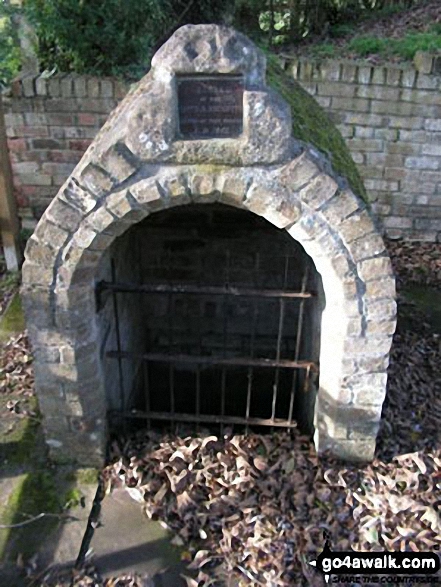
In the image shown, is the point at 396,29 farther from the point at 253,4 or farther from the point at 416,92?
Answer: the point at 416,92

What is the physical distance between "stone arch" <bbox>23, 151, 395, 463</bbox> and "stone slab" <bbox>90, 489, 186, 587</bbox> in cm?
45

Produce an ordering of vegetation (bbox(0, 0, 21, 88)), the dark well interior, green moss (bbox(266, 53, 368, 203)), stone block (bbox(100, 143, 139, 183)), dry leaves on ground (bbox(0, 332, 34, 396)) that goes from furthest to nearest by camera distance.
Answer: vegetation (bbox(0, 0, 21, 88)) → dry leaves on ground (bbox(0, 332, 34, 396)) → the dark well interior → green moss (bbox(266, 53, 368, 203)) → stone block (bbox(100, 143, 139, 183))

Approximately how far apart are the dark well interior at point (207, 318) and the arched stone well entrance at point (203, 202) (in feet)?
1.37

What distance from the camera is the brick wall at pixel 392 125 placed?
6.55m

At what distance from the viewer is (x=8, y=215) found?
6309 mm

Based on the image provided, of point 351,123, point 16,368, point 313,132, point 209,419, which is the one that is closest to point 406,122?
point 351,123

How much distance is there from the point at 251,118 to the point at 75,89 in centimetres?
429

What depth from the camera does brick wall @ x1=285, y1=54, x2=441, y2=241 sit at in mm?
6547

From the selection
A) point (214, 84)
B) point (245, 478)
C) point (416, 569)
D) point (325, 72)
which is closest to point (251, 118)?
point (214, 84)

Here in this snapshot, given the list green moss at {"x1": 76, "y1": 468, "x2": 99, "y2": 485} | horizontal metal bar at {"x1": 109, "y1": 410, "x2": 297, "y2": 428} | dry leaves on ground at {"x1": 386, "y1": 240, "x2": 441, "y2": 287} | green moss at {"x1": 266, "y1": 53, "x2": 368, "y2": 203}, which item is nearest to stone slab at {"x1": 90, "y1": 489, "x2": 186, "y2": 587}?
green moss at {"x1": 76, "y1": 468, "x2": 99, "y2": 485}

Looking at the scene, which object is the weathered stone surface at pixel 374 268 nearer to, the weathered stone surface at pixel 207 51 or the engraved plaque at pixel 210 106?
the engraved plaque at pixel 210 106

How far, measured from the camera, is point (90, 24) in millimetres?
6555

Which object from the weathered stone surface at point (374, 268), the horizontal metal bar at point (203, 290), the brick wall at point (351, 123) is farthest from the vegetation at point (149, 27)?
the weathered stone surface at point (374, 268)

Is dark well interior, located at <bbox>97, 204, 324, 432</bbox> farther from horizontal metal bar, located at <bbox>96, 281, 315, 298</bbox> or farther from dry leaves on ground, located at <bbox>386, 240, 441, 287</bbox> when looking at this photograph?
dry leaves on ground, located at <bbox>386, 240, 441, 287</bbox>
